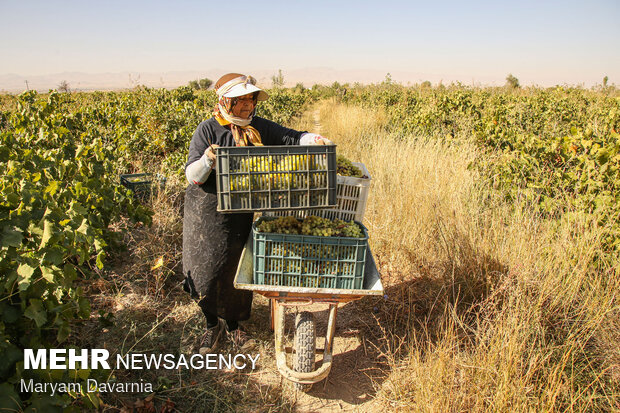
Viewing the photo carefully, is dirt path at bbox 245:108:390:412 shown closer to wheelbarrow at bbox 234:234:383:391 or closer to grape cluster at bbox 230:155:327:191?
wheelbarrow at bbox 234:234:383:391

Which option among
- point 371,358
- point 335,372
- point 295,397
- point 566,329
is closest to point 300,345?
point 295,397

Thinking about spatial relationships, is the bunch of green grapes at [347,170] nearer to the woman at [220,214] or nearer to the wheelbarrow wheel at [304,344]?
the woman at [220,214]

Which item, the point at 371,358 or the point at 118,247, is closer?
the point at 371,358

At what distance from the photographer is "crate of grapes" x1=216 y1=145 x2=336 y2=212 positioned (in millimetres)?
1935

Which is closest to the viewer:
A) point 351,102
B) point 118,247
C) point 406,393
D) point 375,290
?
point 375,290

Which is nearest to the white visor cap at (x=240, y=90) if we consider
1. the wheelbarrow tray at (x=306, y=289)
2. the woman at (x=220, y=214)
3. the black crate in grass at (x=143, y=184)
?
the woman at (x=220, y=214)

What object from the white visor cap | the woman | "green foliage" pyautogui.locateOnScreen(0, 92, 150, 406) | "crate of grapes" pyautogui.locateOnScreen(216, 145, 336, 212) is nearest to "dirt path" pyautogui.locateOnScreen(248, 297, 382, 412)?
the woman

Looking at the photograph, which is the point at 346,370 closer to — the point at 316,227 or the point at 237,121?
the point at 316,227

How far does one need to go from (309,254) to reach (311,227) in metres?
0.16

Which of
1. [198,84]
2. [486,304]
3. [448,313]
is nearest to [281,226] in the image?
[448,313]

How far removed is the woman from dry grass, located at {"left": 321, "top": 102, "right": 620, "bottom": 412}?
123 centimetres

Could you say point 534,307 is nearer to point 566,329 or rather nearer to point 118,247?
point 566,329

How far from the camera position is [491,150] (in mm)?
5539

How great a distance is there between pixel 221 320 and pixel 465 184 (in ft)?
9.51
